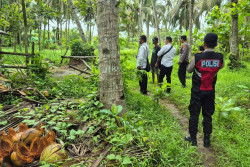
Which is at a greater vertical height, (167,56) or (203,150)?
(167,56)

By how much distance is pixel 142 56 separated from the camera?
16.9 ft

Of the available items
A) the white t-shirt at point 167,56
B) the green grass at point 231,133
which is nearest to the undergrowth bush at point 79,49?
the white t-shirt at point 167,56

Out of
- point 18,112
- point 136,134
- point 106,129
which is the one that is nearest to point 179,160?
A: point 136,134

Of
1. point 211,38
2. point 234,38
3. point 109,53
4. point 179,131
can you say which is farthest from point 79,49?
point 211,38

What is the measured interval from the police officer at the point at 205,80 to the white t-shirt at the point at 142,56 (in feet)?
7.82

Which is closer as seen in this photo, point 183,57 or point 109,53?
point 109,53

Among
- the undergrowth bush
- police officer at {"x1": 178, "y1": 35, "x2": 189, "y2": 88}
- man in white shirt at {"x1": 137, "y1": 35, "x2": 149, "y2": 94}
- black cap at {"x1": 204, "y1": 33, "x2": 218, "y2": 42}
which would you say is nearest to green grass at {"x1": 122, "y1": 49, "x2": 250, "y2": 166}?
man in white shirt at {"x1": 137, "y1": 35, "x2": 149, "y2": 94}

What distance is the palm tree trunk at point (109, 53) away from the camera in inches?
104

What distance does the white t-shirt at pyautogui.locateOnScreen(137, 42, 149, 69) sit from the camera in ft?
16.9

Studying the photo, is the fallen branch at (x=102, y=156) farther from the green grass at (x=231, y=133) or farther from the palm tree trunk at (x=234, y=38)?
the palm tree trunk at (x=234, y=38)

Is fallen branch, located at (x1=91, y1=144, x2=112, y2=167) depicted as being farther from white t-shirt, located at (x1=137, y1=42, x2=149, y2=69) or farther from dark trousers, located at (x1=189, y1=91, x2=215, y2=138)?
white t-shirt, located at (x1=137, y1=42, x2=149, y2=69)

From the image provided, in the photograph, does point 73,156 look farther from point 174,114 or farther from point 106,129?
point 174,114

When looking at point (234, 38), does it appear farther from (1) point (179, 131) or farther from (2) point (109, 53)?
(2) point (109, 53)

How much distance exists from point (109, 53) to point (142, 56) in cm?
257
